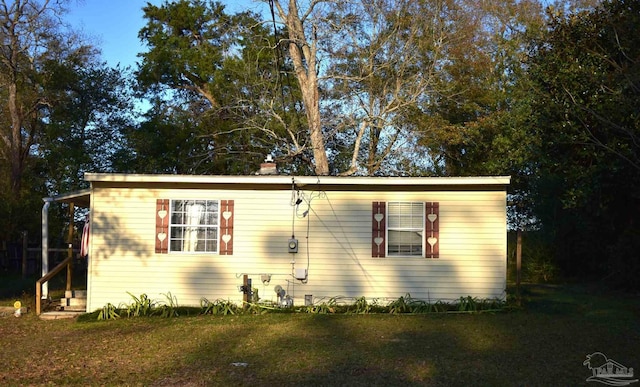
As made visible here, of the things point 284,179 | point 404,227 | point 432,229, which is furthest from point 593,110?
point 284,179

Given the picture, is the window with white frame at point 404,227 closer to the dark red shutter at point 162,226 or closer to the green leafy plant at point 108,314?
the dark red shutter at point 162,226

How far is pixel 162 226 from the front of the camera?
41.0 ft

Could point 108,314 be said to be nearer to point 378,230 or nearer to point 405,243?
point 378,230

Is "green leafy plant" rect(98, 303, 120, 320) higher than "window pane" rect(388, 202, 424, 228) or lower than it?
lower

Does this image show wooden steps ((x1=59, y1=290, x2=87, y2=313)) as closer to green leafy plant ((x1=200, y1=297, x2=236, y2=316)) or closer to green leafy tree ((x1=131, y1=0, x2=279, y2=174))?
green leafy plant ((x1=200, y1=297, x2=236, y2=316))

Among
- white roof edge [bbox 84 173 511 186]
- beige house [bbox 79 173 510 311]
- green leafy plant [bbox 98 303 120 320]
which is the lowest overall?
green leafy plant [bbox 98 303 120 320]

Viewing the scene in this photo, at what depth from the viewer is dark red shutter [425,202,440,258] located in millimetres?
12477

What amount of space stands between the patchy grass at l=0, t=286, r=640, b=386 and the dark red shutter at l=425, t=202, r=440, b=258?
1351mm

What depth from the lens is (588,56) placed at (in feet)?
41.5

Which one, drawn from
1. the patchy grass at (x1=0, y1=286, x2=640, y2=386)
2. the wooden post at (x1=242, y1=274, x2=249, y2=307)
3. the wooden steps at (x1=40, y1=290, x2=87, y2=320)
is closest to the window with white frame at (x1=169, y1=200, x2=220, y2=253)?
the wooden post at (x1=242, y1=274, x2=249, y2=307)

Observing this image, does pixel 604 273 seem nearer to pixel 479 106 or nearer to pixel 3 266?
pixel 479 106

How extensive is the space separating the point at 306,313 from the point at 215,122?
15.0 metres

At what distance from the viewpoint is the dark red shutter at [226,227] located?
41.1 feet

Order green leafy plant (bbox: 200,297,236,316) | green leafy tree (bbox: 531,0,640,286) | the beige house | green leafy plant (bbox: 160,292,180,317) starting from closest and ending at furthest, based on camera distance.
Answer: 1. green leafy tree (bbox: 531,0,640,286)
2. green leafy plant (bbox: 160,292,180,317)
3. green leafy plant (bbox: 200,297,236,316)
4. the beige house
